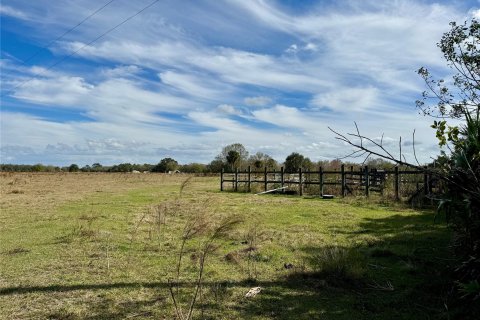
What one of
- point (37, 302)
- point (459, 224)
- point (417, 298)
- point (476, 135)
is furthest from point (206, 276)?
point (476, 135)

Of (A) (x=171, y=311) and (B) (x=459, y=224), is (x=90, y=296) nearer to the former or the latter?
(A) (x=171, y=311)

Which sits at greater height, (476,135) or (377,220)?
(476,135)

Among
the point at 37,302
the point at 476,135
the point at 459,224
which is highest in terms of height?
the point at 476,135

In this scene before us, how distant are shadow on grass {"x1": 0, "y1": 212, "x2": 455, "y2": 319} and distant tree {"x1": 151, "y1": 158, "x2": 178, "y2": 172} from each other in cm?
7180

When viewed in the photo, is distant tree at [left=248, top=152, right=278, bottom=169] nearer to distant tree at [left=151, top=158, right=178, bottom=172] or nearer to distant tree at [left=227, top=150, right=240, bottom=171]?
distant tree at [left=227, top=150, right=240, bottom=171]

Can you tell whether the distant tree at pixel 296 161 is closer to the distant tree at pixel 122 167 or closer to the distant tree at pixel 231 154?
the distant tree at pixel 231 154

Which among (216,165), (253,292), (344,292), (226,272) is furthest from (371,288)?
(216,165)

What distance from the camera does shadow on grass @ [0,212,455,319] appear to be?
15.3 feet

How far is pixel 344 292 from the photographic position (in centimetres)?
544

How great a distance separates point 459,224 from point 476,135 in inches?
54.9

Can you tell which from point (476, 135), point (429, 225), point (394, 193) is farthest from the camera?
point (394, 193)

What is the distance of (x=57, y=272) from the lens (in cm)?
640

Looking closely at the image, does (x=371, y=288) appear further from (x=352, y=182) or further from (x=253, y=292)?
(x=352, y=182)

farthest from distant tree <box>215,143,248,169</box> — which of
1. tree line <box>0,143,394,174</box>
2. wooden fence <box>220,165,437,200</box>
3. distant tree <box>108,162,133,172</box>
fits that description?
distant tree <box>108,162,133,172</box>
